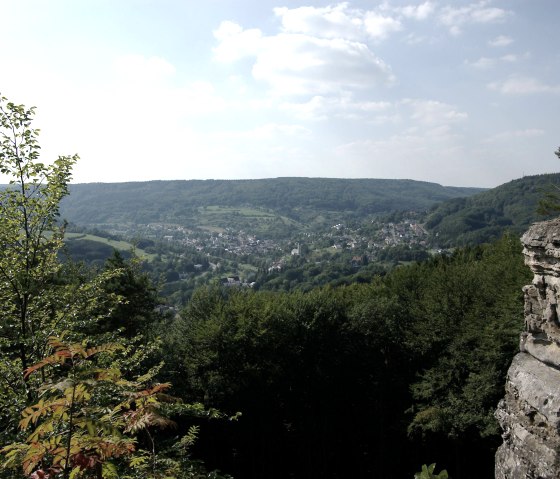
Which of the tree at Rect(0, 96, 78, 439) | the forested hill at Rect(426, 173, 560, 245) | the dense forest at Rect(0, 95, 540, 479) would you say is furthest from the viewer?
the forested hill at Rect(426, 173, 560, 245)

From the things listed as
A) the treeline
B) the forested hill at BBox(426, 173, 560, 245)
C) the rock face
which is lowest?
the treeline

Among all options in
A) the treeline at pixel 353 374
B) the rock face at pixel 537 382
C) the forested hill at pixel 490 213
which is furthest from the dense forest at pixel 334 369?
the forested hill at pixel 490 213

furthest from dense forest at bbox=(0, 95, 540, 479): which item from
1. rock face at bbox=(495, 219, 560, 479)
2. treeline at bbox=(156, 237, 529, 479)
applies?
rock face at bbox=(495, 219, 560, 479)

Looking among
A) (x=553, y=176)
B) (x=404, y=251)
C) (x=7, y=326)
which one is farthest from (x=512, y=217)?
(x=7, y=326)

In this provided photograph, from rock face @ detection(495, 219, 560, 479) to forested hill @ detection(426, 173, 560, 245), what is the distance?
118m

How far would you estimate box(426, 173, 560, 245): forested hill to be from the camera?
123938 mm

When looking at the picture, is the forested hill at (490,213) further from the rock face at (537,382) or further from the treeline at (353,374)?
the rock face at (537,382)

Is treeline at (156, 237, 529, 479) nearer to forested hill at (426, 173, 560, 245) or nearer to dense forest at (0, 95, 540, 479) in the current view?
dense forest at (0, 95, 540, 479)

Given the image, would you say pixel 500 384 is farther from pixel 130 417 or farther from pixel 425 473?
pixel 130 417

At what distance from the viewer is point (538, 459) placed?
7258 millimetres

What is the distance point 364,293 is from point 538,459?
71.9 feet

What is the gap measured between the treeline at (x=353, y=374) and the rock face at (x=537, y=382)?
11.7 m

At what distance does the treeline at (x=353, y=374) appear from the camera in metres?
19.9

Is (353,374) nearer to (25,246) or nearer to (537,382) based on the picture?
(537,382)
